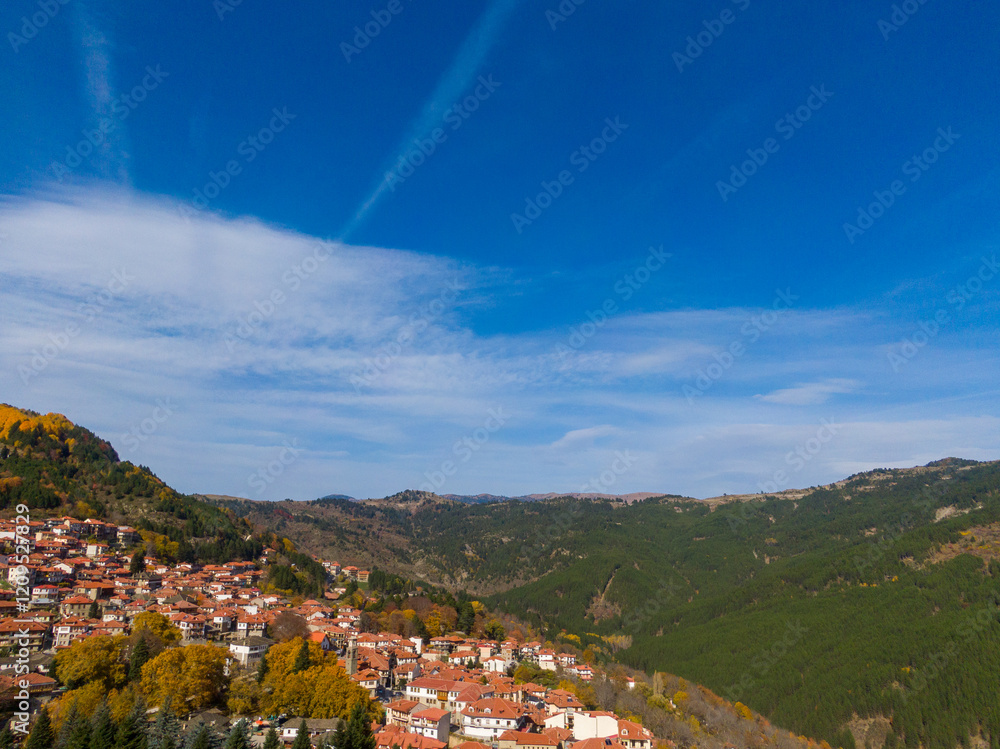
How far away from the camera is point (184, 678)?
4006 centimetres

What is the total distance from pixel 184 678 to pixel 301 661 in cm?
891

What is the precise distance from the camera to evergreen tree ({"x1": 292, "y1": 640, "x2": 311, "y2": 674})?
46.2 metres

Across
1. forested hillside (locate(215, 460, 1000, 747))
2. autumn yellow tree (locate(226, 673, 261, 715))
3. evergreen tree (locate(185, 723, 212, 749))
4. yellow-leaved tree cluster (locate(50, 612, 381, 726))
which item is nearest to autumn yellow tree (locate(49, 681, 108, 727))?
yellow-leaved tree cluster (locate(50, 612, 381, 726))

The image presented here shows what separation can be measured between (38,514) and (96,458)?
115 ft

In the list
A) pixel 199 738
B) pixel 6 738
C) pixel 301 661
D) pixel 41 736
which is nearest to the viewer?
pixel 6 738

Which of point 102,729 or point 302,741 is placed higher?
point 102,729

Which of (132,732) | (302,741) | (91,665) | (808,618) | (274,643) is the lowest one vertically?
(808,618)

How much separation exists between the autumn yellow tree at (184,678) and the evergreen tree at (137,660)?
144cm

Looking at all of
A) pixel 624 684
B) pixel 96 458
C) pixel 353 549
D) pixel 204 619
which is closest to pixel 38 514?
pixel 96 458

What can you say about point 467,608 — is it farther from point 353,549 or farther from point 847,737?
point 353,549

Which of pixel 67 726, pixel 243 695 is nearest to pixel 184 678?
pixel 243 695

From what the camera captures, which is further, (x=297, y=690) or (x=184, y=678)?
(x=297, y=690)

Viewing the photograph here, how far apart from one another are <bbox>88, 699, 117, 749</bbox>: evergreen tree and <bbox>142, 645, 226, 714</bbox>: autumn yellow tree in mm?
4894

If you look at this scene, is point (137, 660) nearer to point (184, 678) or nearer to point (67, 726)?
point (184, 678)
